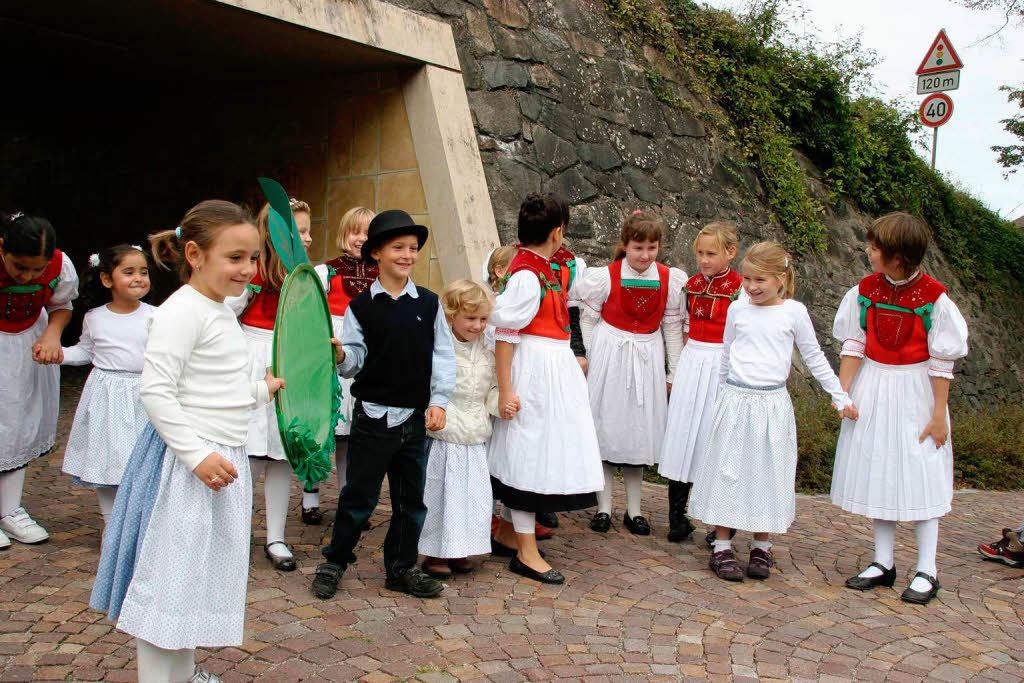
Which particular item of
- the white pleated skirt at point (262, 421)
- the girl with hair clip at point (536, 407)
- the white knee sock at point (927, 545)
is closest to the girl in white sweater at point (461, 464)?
the girl with hair clip at point (536, 407)

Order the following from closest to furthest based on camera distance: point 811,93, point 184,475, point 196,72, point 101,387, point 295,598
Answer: point 184,475
point 295,598
point 101,387
point 196,72
point 811,93

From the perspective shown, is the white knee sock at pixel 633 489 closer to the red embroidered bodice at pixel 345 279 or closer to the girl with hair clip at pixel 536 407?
the girl with hair clip at pixel 536 407

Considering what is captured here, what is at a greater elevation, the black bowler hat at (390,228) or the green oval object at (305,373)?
the black bowler hat at (390,228)

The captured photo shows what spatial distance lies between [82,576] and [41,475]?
7.24 feet

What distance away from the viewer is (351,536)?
4059mm

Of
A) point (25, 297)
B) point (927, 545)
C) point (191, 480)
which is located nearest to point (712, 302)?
point (927, 545)

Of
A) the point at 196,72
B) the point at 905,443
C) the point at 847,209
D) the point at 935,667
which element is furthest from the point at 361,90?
the point at 847,209

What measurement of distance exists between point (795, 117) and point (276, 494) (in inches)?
369

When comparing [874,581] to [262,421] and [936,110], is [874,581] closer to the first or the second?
[262,421]

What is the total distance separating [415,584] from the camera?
4.13 meters

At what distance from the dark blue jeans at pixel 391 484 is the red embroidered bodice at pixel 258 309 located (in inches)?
33.0

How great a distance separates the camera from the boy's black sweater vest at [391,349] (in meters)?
3.98

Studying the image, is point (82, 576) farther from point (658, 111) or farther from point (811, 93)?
point (811, 93)

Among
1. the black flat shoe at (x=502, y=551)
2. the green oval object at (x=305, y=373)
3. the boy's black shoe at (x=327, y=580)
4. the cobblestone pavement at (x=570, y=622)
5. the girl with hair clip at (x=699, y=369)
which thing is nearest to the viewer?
the green oval object at (x=305, y=373)
